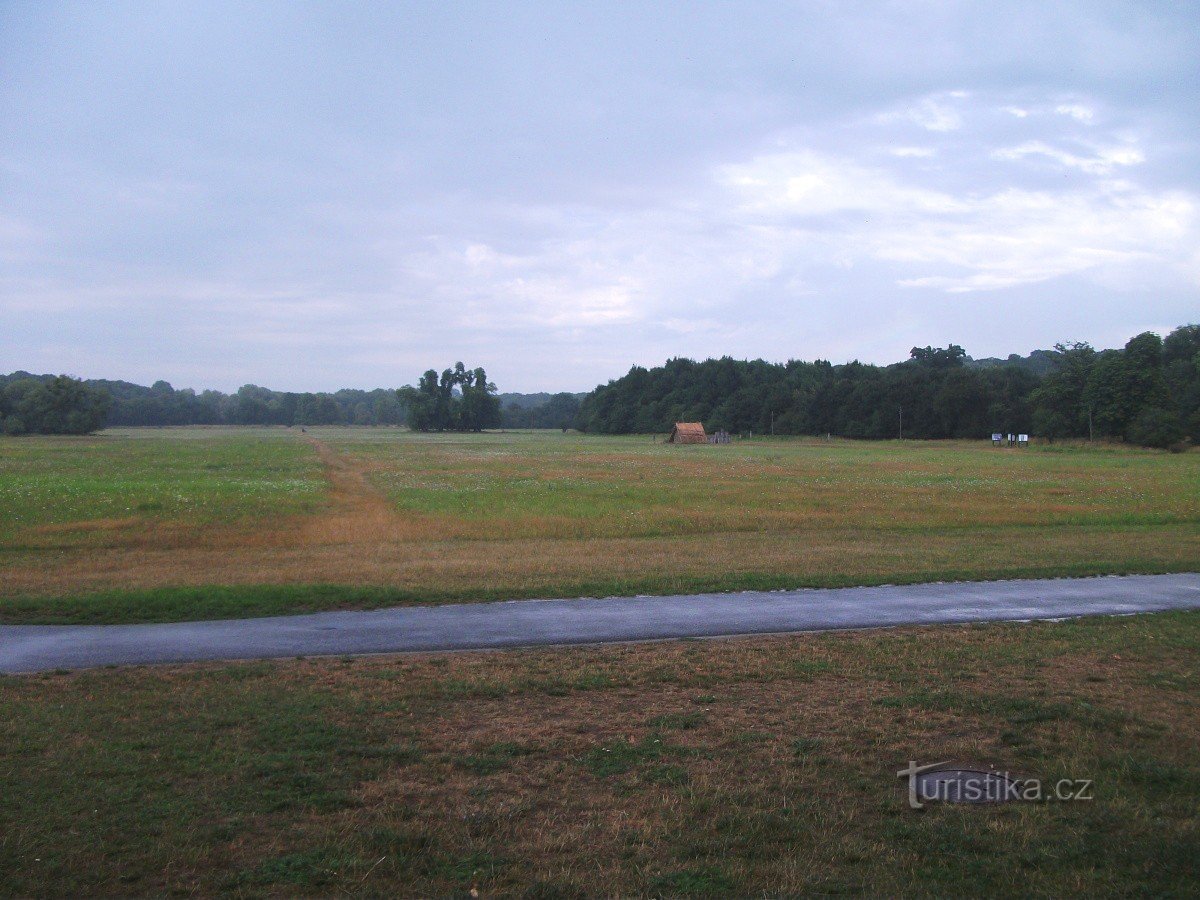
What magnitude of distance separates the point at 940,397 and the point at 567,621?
422 ft

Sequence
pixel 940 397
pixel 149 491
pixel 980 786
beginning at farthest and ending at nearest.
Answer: pixel 940 397 < pixel 149 491 < pixel 980 786

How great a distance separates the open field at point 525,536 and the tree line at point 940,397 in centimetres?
6640

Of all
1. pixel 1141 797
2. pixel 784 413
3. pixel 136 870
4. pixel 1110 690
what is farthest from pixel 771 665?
pixel 784 413

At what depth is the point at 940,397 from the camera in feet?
428

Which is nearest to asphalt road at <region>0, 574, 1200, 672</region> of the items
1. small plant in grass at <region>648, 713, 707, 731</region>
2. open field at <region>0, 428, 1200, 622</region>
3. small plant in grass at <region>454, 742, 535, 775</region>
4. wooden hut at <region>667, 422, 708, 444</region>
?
open field at <region>0, 428, 1200, 622</region>

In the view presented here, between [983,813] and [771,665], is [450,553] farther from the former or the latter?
[983,813]

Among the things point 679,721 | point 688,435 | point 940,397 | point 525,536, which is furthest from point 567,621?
point 940,397

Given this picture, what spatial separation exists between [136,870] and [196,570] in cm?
1288

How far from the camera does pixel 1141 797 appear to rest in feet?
19.8

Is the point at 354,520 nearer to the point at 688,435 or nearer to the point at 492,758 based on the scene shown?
the point at 492,758

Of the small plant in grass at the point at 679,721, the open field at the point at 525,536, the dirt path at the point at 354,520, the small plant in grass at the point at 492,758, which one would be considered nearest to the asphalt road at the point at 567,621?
the open field at the point at 525,536

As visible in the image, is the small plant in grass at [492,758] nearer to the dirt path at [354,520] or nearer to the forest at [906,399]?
the dirt path at [354,520]

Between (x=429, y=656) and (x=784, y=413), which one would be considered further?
(x=784, y=413)

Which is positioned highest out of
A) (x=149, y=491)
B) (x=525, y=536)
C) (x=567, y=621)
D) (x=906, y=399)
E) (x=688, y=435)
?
(x=906, y=399)
